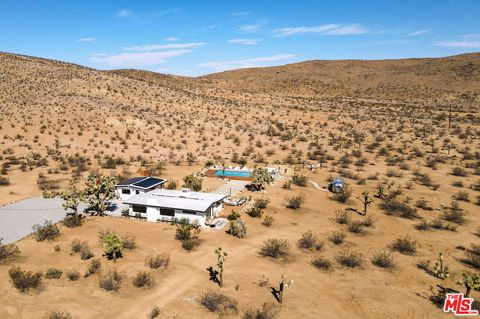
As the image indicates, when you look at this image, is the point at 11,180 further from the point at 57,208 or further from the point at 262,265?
the point at 262,265

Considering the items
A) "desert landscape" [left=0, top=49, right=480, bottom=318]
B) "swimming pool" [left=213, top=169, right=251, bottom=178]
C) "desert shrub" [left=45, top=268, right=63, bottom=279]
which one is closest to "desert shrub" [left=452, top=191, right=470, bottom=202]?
"desert landscape" [left=0, top=49, right=480, bottom=318]

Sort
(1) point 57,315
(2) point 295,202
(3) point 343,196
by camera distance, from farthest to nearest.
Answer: (3) point 343,196
(2) point 295,202
(1) point 57,315

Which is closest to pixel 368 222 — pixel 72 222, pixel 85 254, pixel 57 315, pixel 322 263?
pixel 322 263

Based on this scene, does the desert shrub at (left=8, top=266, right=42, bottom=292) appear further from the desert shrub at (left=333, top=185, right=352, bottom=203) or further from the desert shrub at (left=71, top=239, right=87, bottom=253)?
the desert shrub at (left=333, top=185, right=352, bottom=203)

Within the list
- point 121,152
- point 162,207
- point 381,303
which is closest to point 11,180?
point 121,152

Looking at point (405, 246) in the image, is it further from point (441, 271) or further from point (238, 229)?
point (238, 229)

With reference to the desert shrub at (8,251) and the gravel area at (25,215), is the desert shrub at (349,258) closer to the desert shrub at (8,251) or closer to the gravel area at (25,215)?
the desert shrub at (8,251)

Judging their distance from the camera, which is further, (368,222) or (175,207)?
(368,222)
